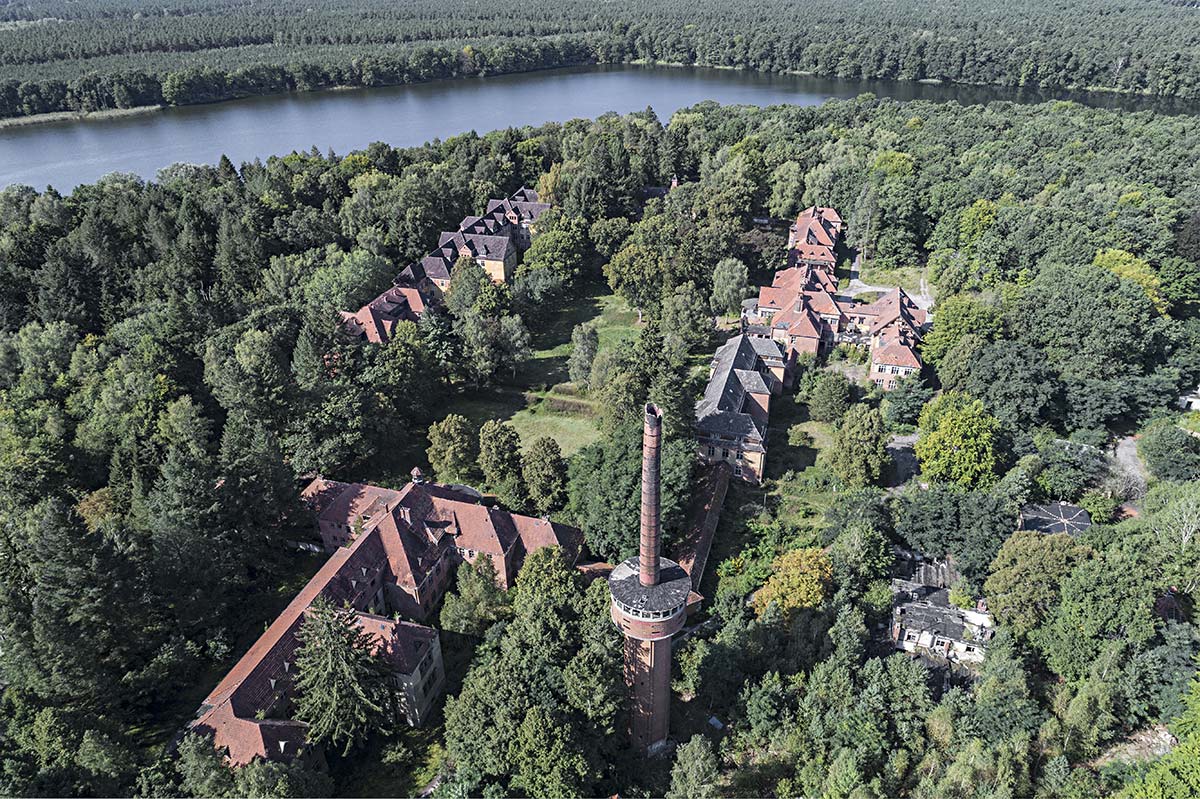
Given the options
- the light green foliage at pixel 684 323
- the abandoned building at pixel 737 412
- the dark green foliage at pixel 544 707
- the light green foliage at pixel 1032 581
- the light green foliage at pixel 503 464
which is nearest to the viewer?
the dark green foliage at pixel 544 707

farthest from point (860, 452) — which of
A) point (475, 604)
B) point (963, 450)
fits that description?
point (475, 604)

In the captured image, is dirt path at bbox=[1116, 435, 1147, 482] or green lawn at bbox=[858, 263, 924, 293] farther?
green lawn at bbox=[858, 263, 924, 293]

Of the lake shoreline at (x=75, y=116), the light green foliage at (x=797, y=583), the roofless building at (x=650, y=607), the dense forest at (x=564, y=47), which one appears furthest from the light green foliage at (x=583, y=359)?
the dense forest at (x=564, y=47)

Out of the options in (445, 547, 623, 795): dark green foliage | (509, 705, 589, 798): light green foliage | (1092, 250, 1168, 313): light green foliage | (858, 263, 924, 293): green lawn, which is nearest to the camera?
(509, 705, 589, 798): light green foliage

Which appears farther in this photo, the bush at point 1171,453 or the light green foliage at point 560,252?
the light green foliage at point 560,252

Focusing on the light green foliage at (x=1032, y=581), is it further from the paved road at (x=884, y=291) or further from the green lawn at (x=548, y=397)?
the paved road at (x=884, y=291)

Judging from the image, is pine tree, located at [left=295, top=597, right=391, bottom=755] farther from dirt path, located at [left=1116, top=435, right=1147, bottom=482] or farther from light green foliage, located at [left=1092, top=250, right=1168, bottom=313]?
light green foliage, located at [left=1092, top=250, right=1168, bottom=313]

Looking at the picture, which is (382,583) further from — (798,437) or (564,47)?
(564,47)

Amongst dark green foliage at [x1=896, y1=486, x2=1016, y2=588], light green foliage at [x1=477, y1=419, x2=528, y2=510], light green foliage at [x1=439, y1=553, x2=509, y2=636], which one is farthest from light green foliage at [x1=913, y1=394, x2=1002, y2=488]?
light green foliage at [x1=439, y1=553, x2=509, y2=636]
